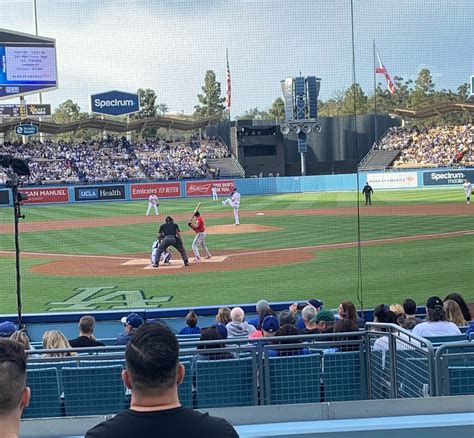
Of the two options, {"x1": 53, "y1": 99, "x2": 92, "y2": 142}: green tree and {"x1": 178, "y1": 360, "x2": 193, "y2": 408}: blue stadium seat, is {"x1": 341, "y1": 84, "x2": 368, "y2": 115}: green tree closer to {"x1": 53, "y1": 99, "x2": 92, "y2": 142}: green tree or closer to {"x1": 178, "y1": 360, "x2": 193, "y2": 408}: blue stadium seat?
{"x1": 178, "y1": 360, "x2": 193, "y2": 408}: blue stadium seat

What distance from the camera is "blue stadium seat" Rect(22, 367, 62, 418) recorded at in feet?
17.7

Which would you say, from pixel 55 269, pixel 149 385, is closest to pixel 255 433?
pixel 149 385

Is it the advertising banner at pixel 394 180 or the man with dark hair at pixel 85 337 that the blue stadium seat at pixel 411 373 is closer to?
the man with dark hair at pixel 85 337

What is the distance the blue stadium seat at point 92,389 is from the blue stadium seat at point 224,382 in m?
0.64

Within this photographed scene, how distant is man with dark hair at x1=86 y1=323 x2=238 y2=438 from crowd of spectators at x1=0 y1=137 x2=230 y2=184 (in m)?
23.3

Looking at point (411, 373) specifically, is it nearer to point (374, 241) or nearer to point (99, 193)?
point (374, 241)

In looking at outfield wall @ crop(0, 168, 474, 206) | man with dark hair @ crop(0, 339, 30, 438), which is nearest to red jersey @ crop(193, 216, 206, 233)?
man with dark hair @ crop(0, 339, 30, 438)

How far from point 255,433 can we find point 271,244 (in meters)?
18.2

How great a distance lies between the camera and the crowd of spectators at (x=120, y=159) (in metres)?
28.7

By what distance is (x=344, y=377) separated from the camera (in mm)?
5633

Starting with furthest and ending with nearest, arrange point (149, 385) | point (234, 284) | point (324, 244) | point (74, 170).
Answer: point (74, 170), point (324, 244), point (234, 284), point (149, 385)

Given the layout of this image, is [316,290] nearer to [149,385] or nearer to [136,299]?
[136,299]

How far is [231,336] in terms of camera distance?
286 inches

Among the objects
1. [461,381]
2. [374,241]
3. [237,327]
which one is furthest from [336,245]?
[461,381]
